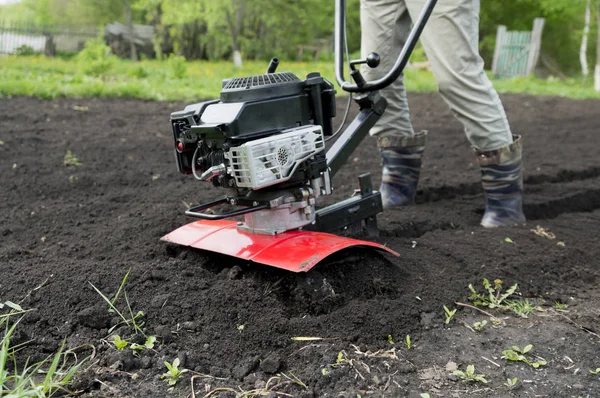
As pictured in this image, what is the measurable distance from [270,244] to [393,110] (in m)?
1.49

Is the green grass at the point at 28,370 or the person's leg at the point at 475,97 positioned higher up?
the person's leg at the point at 475,97

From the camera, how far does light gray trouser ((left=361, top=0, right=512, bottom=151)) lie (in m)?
2.93

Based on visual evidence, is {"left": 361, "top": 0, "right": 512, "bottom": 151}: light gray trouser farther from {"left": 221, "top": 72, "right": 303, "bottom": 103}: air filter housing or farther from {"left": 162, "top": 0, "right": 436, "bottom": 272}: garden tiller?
{"left": 221, "top": 72, "right": 303, "bottom": 103}: air filter housing

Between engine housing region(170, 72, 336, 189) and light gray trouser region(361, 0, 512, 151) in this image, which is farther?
light gray trouser region(361, 0, 512, 151)

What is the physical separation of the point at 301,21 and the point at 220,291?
23.0 meters

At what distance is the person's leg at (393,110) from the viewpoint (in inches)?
129

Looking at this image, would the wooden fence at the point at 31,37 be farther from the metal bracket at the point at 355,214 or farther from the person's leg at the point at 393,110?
the metal bracket at the point at 355,214

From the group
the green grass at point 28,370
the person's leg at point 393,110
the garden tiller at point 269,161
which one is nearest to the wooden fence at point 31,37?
the person's leg at point 393,110

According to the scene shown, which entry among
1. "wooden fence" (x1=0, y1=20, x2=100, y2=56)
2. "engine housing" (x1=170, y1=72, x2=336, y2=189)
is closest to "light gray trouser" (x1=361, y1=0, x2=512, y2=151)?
"engine housing" (x1=170, y1=72, x2=336, y2=189)

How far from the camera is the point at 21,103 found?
6438 mm

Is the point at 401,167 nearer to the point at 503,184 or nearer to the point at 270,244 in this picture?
the point at 503,184

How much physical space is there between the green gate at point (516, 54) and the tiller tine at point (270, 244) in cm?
1762

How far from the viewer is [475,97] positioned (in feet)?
9.93

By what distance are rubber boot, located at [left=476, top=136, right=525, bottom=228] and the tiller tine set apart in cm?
112
